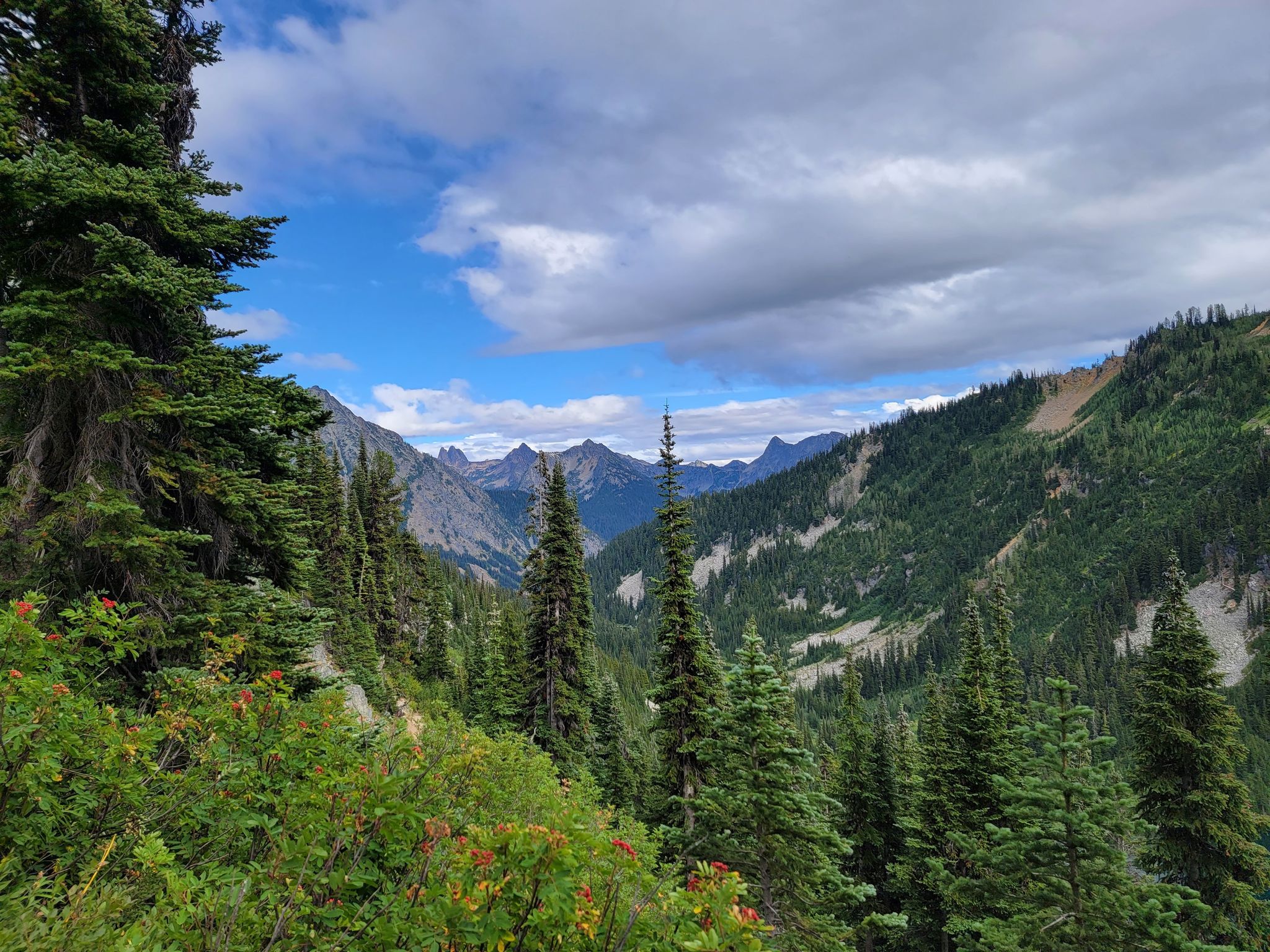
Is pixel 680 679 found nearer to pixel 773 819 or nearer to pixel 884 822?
pixel 773 819

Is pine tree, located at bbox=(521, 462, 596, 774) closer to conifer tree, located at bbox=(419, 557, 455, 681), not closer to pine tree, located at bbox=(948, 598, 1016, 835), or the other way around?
pine tree, located at bbox=(948, 598, 1016, 835)

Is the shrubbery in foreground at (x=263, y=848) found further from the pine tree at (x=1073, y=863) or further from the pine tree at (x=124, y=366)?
the pine tree at (x=1073, y=863)

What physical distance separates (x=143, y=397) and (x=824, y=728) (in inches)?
6288

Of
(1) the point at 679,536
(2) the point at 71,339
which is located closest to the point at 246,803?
(2) the point at 71,339

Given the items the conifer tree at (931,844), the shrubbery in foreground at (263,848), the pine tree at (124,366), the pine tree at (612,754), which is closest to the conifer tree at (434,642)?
the pine tree at (612,754)

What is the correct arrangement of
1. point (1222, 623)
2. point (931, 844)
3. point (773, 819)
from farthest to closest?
point (1222, 623), point (931, 844), point (773, 819)

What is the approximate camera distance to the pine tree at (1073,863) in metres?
9.95

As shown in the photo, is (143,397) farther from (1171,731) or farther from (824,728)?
(824,728)

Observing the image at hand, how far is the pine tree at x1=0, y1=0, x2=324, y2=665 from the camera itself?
8.23 metres

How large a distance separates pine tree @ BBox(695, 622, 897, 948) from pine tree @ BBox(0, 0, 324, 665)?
900 centimetres

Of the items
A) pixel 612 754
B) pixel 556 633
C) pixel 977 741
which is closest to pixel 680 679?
pixel 556 633

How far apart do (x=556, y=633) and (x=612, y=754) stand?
15.2m

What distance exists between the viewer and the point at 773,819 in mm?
11945

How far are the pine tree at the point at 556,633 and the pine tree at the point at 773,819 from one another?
14822 millimetres
